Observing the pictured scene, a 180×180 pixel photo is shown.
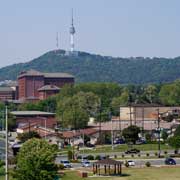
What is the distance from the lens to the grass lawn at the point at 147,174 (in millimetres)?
45062

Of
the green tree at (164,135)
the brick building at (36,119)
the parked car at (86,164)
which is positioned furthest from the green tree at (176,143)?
the brick building at (36,119)

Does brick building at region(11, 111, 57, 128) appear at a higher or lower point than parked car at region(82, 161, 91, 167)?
higher

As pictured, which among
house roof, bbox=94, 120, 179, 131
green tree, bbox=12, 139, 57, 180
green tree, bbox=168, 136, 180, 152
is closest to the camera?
green tree, bbox=12, 139, 57, 180

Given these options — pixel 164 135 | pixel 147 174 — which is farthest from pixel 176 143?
pixel 164 135

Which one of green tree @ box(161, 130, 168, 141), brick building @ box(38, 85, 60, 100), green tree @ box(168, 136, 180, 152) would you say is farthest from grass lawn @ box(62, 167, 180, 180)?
brick building @ box(38, 85, 60, 100)

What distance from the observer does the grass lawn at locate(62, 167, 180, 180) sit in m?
45.1

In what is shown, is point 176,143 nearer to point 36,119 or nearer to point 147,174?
point 147,174

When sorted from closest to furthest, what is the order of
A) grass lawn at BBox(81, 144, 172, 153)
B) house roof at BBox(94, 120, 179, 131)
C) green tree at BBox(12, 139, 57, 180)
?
1. green tree at BBox(12, 139, 57, 180)
2. grass lawn at BBox(81, 144, 172, 153)
3. house roof at BBox(94, 120, 179, 131)

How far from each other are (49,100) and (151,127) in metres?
65.9

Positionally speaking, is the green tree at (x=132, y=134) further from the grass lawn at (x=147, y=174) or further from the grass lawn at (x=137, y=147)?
the grass lawn at (x=147, y=174)

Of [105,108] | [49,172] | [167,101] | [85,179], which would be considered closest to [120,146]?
[85,179]

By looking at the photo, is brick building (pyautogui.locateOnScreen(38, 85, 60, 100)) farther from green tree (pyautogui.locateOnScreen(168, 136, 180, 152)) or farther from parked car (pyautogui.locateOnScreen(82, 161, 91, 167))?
parked car (pyautogui.locateOnScreen(82, 161, 91, 167))

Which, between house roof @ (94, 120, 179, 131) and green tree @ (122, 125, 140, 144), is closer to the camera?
green tree @ (122, 125, 140, 144)

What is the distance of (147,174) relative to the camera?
4684 cm
